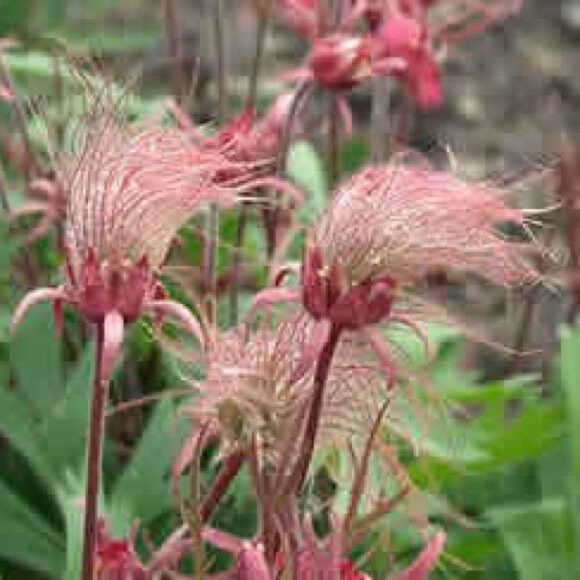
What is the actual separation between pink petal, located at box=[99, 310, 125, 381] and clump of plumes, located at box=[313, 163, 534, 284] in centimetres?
16

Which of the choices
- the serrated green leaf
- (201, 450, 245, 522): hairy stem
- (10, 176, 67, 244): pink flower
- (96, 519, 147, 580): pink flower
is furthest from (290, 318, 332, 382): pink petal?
the serrated green leaf

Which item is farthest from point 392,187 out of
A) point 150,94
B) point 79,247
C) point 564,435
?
Result: point 150,94

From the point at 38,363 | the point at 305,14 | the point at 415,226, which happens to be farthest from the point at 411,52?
the point at 415,226

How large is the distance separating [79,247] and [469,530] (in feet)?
2.82

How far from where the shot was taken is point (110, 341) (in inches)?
49.7

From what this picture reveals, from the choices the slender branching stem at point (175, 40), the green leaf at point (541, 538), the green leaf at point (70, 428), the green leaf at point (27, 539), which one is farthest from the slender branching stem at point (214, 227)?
the green leaf at point (541, 538)

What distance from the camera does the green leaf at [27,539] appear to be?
72.5 inches

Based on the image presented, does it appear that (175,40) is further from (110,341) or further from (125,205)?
(110,341)

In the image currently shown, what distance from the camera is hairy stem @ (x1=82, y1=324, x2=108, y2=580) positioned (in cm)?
128

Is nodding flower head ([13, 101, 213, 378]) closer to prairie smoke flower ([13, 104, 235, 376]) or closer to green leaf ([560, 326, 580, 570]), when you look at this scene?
prairie smoke flower ([13, 104, 235, 376])

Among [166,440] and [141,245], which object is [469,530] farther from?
[141,245]

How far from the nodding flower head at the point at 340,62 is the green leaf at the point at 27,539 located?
538 mm

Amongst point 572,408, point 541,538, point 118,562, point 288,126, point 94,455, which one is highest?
point 288,126

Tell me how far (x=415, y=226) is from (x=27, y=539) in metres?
0.67
